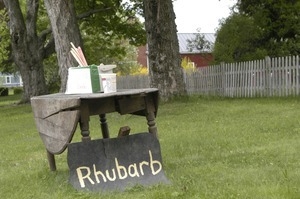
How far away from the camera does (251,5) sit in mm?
23797

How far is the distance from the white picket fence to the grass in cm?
482

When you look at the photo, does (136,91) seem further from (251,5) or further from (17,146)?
(251,5)

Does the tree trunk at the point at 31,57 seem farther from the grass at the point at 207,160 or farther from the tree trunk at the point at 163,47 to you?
the grass at the point at 207,160

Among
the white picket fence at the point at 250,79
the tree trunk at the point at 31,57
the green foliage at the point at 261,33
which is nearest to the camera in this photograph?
the white picket fence at the point at 250,79

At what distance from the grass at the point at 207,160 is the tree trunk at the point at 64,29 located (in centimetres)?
285

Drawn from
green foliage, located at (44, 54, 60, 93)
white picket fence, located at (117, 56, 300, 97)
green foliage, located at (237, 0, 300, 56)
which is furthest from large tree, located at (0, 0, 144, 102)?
green foliage, located at (44, 54, 60, 93)

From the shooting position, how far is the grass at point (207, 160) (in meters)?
4.78

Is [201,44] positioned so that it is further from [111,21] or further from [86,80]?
[86,80]

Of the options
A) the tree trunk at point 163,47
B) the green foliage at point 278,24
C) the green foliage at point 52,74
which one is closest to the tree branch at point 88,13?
the green foliage at point 278,24

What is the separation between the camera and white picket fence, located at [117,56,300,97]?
1605cm

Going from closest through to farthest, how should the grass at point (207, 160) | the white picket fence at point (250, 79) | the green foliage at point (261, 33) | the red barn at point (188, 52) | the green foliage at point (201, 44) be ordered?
the grass at point (207, 160) → the white picket fence at point (250, 79) → the green foliage at point (261, 33) → the green foliage at point (201, 44) → the red barn at point (188, 52)

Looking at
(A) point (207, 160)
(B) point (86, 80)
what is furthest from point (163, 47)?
(B) point (86, 80)

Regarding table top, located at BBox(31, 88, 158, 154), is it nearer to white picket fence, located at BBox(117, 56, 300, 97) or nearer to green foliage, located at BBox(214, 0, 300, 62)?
white picket fence, located at BBox(117, 56, 300, 97)

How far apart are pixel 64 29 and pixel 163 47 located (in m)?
3.13
